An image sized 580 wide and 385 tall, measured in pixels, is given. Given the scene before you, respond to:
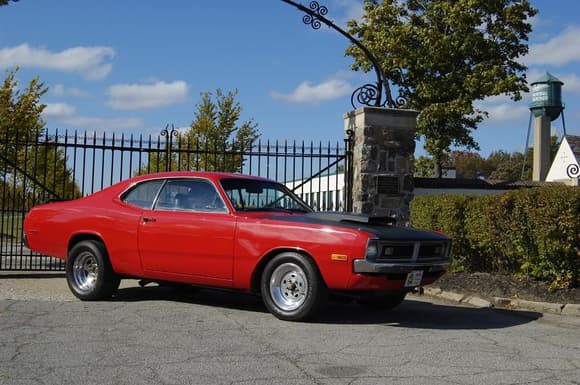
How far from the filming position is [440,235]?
675 centimetres

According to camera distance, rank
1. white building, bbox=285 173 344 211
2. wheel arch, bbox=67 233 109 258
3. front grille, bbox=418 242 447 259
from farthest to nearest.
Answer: white building, bbox=285 173 344 211, wheel arch, bbox=67 233 109 258, front grille, bbox=418 242 447 259

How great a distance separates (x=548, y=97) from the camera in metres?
45.9

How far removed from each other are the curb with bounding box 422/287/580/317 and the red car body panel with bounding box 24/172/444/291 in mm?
1830

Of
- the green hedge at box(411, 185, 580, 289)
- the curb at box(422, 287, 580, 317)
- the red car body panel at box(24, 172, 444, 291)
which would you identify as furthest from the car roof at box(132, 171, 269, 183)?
the green hedge at box(411, 185, 580, 289)

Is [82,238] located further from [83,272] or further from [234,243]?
[234,243]

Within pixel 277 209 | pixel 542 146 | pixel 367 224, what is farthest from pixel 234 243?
pixel 542 146

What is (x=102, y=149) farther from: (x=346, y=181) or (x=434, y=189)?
(x=434, y=189)

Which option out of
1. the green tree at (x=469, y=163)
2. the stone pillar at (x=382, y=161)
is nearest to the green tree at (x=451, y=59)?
the stone pillar at (x=382, y=161)

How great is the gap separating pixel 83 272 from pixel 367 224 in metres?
3.54

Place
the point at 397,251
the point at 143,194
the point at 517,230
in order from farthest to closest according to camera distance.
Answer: the point at 517,230 < the point at 143,194 < the point at 397,251

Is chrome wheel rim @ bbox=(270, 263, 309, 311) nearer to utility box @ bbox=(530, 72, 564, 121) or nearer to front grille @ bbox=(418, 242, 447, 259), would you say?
front grille @ bbox=(418, 242, 447, 259)

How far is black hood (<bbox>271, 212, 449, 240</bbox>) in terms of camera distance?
606 centimetres

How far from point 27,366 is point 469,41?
76.7 feet

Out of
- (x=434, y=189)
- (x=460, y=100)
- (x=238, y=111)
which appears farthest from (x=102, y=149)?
(x=460, y=100)
